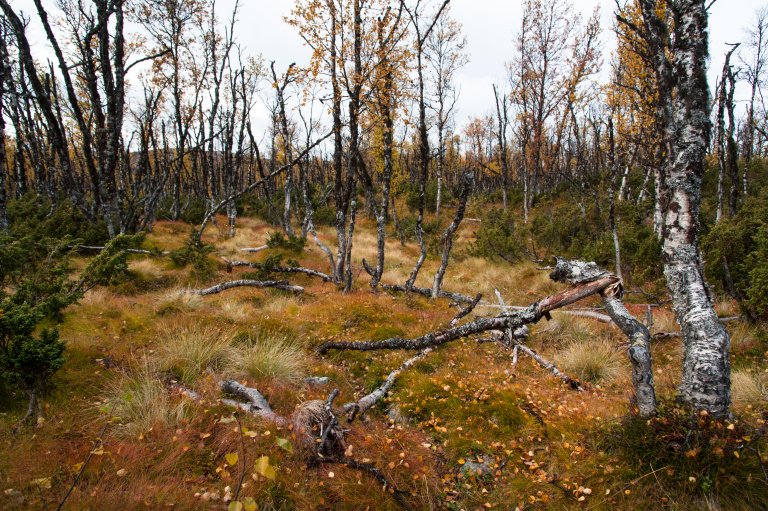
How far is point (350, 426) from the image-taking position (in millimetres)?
3557

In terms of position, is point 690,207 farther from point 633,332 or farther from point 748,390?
point 748,390

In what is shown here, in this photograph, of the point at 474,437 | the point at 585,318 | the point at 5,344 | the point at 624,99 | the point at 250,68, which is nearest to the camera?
the point at 5,344

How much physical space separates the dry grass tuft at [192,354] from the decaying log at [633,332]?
425cm

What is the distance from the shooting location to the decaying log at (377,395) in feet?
12.3

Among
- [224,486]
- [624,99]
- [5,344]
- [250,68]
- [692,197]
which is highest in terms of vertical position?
[250,68]

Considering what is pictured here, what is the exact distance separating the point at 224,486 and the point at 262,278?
7.32 metres

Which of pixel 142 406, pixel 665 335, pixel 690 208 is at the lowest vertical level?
pixel 665 335

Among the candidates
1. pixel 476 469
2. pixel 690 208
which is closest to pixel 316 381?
pixel 476 469

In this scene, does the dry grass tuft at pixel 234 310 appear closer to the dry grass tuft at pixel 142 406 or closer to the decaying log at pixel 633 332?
the dry grass tuft at pixel 142 406

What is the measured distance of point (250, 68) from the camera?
2141 cm

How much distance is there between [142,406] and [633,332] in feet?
15.0

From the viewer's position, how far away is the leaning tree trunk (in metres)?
2.88

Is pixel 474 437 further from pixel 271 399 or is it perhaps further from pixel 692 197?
pixel 692 197

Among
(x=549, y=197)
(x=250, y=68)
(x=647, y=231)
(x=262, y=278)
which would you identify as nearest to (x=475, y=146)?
(x=549, y=197)
